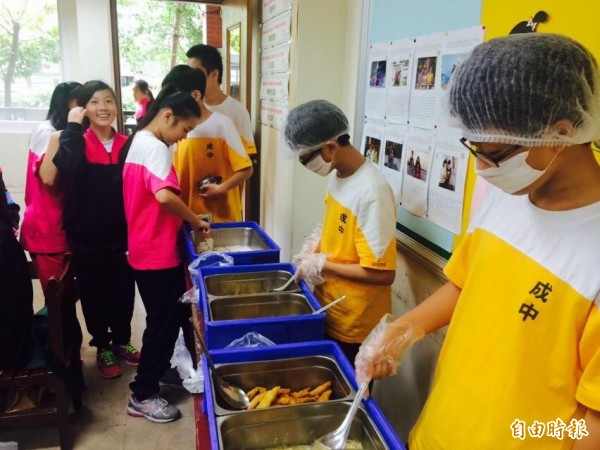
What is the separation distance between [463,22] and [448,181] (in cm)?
42

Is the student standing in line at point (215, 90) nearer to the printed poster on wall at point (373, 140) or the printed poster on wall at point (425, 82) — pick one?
the printed poster on wall at point (373, 140)

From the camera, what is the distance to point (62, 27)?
4066 mm

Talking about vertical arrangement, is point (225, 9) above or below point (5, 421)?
above

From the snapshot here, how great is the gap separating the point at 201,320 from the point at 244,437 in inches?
21.7

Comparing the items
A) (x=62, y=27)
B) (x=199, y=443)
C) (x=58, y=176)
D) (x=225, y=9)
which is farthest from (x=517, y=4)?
(x=62, y=27)

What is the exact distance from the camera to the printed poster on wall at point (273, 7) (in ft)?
8.30

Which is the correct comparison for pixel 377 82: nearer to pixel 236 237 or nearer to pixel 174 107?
pixel 174 107

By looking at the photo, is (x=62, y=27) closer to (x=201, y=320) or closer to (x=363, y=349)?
(x=201, y=320)

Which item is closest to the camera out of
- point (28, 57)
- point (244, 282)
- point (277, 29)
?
point (244, 282)

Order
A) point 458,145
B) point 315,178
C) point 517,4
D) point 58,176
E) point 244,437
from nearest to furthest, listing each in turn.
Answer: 1. point 244,437
2. point 517,4
3. point 458,145
4. point 58,176
5. point 315,178

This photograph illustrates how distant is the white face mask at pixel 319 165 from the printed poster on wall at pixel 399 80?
1.08 feet

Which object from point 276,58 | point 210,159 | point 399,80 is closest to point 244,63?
point 276,58

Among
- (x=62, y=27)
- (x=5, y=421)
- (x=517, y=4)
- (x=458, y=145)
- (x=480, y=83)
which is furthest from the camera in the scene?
(x=62, y=27)

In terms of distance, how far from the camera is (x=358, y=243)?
1.37m
